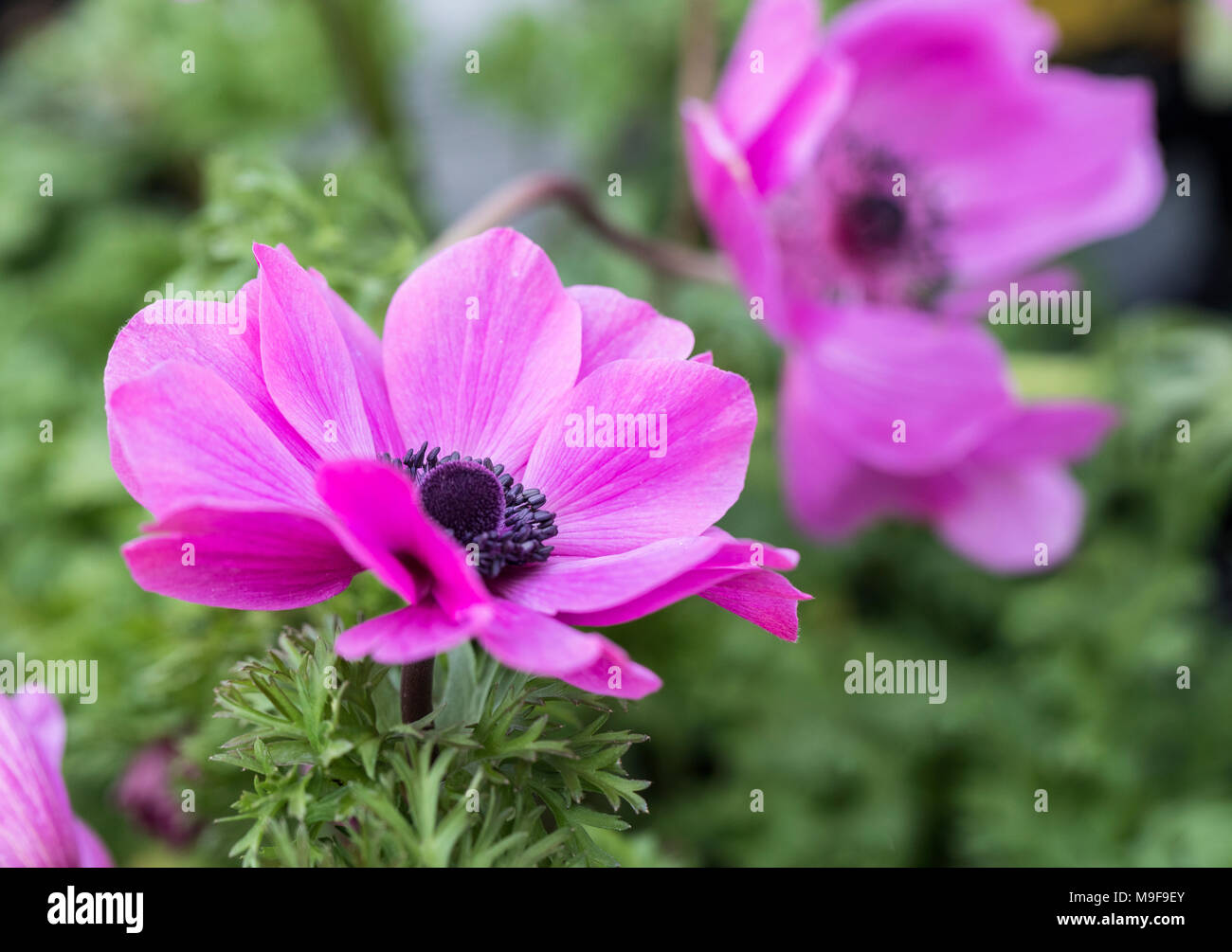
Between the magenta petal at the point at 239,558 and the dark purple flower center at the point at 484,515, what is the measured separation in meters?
0.04

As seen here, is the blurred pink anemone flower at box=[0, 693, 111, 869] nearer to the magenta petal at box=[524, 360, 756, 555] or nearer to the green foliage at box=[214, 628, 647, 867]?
the green foliage at box=[214, 628, 647, 867]

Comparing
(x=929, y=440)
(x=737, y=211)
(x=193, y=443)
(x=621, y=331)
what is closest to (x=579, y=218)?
(x=737, y=211)

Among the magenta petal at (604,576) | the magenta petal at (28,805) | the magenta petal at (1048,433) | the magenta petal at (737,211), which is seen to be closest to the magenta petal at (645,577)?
the magenta petal at (604,576)

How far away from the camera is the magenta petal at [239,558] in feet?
0.95

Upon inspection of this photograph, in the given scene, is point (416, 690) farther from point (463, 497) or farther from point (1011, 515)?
point (1011, 515)

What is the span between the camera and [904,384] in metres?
0.70

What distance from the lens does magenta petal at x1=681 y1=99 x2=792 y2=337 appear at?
64 centimetres

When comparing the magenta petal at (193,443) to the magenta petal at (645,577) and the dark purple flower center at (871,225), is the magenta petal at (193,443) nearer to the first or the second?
the magenta petal at (645,577)

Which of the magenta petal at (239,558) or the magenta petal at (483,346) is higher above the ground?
the magenta petal at (483,346)

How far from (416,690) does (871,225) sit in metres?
0.63

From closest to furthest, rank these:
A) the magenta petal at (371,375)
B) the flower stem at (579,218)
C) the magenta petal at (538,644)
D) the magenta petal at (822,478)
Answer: the magenta petal at (538,644), the magenta petal at (371,375), the flower stem at (579,218), the magenta petal at (822,478)

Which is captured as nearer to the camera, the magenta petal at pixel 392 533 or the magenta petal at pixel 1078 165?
the magenta petal at pixel 392 533
